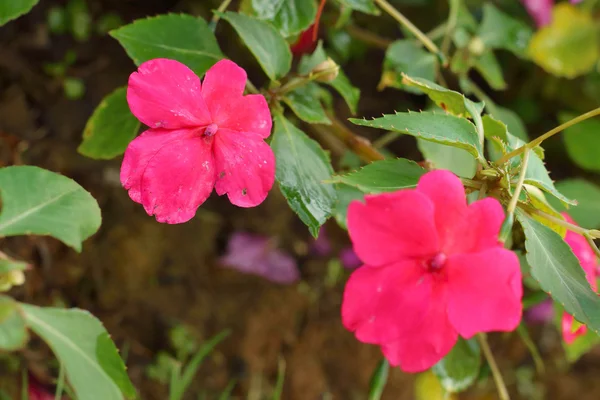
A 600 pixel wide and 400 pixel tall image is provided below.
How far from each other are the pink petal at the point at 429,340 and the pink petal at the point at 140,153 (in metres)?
0.26

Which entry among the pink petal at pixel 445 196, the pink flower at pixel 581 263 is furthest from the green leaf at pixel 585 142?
the pink petal at pixel 445 196

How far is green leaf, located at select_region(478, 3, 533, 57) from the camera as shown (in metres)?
1.00

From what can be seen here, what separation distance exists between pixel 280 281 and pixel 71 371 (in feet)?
2.66

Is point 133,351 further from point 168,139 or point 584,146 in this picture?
point 584,146

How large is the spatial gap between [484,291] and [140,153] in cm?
31

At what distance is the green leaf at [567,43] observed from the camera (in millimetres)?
1115

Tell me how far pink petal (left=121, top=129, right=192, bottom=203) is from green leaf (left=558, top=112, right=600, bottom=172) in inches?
36.9

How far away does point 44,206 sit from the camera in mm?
482

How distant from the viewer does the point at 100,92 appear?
3.64 ft

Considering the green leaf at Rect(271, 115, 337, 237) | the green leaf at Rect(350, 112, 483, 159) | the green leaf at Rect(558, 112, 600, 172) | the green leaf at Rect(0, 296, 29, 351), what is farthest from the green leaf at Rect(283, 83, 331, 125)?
the green leaf at Rect(558, 112, 600, 172)

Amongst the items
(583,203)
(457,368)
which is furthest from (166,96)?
(583,203)

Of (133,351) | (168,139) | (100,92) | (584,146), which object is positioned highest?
(168,139)

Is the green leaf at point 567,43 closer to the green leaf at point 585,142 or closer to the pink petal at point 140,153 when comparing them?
the green leaf at point 585,142

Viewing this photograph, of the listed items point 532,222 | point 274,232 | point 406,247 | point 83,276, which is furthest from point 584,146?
point 83,276
